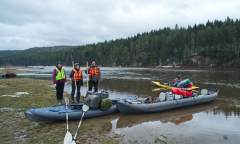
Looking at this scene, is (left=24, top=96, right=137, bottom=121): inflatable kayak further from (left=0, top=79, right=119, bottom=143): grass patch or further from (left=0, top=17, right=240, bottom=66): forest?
(left=0, top=17, right=240, bottom=66): forest

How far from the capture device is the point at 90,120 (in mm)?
6227

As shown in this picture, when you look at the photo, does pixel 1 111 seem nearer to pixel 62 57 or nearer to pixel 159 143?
pixel 159 143

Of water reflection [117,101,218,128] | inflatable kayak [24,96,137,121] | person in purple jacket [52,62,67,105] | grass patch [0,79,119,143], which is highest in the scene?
person in purple jacket [52,62,67,105]

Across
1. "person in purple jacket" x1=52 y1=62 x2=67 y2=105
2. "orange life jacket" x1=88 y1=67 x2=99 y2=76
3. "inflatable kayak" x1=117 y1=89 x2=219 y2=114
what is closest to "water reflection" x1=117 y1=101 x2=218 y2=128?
"inflatable kayak" x1=117 y1=89 x2=219 y2=114

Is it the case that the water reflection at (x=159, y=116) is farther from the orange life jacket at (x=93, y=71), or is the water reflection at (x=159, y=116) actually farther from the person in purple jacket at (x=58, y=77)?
the person in purple jacket at (x=58, y=77)

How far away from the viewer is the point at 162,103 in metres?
7.53

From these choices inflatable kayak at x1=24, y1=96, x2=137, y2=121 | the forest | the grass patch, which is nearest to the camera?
the grass patch

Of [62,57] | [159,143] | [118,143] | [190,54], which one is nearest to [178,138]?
[159,143]

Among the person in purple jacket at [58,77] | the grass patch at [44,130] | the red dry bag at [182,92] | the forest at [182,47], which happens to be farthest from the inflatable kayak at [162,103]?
the forest at [182,47]

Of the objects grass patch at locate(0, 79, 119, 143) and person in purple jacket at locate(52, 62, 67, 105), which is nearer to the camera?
grass patch at locate(0, 79, 119, 143)

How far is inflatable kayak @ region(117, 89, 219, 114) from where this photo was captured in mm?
6996

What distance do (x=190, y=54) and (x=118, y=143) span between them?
68988mm

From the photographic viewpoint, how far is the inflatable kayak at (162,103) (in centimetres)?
700

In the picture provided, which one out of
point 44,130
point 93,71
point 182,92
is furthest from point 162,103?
point 44,130
